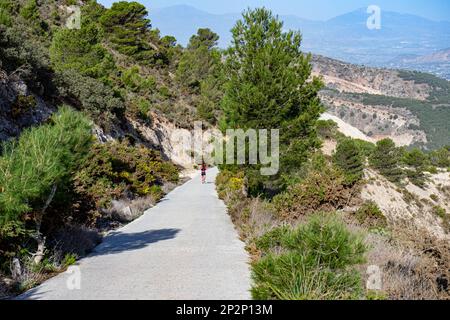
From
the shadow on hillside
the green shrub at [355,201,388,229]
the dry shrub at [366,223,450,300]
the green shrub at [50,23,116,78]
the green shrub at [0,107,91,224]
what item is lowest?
the shadow on hillside

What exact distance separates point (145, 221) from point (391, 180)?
48.7 metres

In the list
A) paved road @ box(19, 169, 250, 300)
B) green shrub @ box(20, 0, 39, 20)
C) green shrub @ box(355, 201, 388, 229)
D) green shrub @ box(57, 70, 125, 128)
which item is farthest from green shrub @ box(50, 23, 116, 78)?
green shrub @ box(355, 201, 388, 229)

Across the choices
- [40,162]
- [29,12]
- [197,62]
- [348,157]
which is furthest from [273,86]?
[197,62]

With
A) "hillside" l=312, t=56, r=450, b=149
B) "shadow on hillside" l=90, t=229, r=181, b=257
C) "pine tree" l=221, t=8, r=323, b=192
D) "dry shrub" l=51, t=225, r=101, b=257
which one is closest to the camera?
"dry shrub" l=51, t=225, r=101, b=257

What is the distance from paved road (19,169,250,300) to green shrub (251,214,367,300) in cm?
64

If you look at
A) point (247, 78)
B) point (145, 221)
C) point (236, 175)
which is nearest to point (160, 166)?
point (236, 175)

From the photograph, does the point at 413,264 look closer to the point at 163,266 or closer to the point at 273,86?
the point at 163,266

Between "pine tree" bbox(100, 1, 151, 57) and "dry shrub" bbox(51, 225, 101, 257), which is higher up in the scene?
"pine tree" bbox(100, 1, 151, 57)

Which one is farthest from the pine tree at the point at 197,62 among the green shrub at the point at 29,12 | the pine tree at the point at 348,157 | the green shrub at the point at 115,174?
the green shrub at the point at 115,174

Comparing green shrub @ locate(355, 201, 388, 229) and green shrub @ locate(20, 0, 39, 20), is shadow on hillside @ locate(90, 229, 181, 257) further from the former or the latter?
green shrub @ locate(20, 0, 39, 20)

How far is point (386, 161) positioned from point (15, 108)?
5017cm

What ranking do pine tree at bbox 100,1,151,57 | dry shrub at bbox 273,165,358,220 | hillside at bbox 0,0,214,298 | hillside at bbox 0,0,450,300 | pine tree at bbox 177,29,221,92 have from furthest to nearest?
pine tree at bbox 177,29,221,92, pine tree at bbox 100,1,151,57, dry shrub at bbox 273,165,358,220, hillside at bbox 0,0,214,298, hillside at bbox 0,0,450,300

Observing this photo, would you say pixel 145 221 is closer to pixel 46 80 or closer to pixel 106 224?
pixel 106 224

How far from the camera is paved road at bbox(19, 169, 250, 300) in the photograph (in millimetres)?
6379
